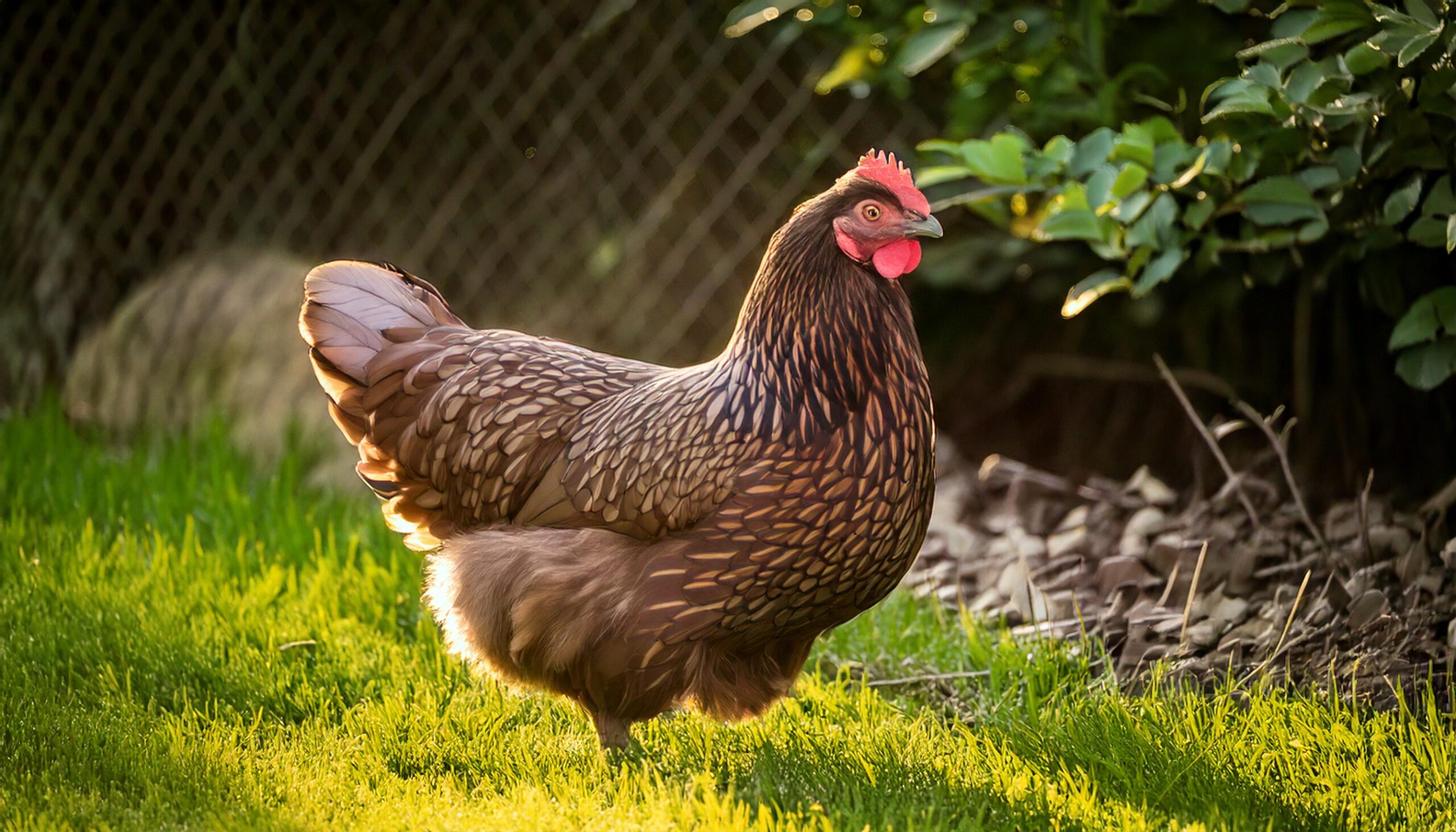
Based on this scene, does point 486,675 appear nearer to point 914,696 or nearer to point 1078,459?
point 914,696

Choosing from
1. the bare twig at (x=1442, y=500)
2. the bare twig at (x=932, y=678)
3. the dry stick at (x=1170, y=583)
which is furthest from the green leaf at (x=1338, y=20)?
the bare twig at (x=932, y=678)

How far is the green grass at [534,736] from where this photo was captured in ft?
7.52

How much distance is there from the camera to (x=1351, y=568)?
10.6 ft

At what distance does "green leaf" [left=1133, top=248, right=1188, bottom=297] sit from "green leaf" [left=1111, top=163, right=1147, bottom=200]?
203mm

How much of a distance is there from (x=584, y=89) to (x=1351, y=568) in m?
3.21

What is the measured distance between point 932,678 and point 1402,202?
149 cm

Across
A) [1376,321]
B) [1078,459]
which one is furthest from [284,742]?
[1376,321]

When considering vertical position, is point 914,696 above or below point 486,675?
below

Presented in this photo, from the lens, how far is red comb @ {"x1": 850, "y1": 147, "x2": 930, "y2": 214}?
8.08ft

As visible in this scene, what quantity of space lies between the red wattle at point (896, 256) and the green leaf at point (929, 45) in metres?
1.24

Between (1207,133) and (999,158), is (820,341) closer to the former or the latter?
(999,158)

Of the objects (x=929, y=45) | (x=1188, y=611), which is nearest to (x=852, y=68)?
(x=929, y=45)

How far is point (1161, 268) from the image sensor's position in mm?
3111

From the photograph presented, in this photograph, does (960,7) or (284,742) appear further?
(960,7)
